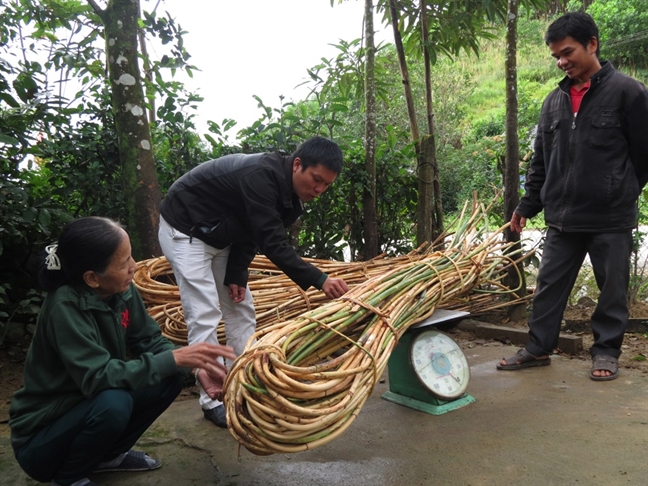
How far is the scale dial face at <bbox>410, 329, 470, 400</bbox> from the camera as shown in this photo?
103 inches

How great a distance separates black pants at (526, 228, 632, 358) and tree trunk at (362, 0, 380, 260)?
1685 mm

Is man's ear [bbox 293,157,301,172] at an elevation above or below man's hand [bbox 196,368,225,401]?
above

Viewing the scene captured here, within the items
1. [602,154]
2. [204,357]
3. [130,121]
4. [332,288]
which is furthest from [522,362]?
[130,121]

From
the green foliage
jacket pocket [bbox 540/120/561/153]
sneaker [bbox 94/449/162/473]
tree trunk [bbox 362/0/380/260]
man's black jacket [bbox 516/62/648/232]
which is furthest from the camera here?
the green foliage

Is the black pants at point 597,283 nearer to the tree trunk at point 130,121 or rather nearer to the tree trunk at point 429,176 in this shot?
the tree trunk at point 429,176

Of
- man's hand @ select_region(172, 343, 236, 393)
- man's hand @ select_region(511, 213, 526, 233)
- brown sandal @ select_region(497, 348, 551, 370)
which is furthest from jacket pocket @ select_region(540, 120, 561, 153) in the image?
man's hand @ select_region(172, 343, 236, 393)

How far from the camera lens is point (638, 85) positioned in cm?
294

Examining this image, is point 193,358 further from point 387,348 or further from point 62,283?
point 387,348

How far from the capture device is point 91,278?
1866 millimetres

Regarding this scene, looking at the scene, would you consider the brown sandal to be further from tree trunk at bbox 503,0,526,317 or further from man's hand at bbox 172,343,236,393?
man's hand at bbox 172,343,236,393

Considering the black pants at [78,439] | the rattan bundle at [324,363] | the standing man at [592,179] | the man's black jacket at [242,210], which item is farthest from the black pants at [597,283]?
the black pants at [78,439]

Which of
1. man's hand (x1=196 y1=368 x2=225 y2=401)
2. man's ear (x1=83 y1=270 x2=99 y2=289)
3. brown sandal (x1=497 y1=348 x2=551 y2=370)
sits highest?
man's ear (x1=83 y1=270 x2=99 y2=289)

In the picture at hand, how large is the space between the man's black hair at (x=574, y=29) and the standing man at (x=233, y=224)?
1.49 meters

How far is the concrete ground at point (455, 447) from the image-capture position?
2.04 meters
